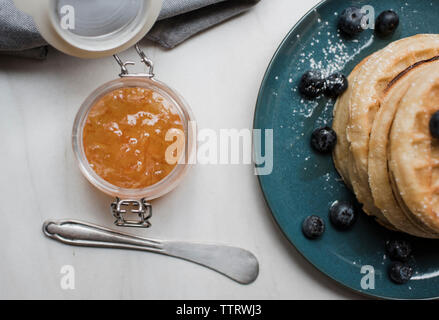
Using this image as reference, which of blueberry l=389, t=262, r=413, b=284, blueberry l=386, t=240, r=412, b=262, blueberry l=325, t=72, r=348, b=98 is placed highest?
blueberry l=325, t=72, r=348, b=98

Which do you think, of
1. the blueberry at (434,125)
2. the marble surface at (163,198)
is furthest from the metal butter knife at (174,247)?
the blueberry at (434,125)

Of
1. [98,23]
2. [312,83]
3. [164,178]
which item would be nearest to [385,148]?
[312,83]

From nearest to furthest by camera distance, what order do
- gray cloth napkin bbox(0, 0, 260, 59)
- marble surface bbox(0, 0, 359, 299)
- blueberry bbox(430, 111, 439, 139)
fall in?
blueberry bbox(430, 111, 439, 139) → gray cloth napkin bbox(0, 0, 260, 59) → marble surface bbox(0, 0, 359, 299)

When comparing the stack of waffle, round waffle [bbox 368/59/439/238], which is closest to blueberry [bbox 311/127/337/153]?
the stack of waffle

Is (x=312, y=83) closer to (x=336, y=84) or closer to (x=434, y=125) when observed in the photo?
(x=336, y=84)

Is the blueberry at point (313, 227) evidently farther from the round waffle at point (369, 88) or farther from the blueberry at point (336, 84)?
the blueberry at point (336, 84)

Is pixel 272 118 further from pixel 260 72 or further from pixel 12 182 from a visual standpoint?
pixel 12 182

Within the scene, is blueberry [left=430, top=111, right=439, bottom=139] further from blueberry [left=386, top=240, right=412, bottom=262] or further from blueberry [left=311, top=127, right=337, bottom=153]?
blueberry [left=386, top=240, right=412, bottom=262]
